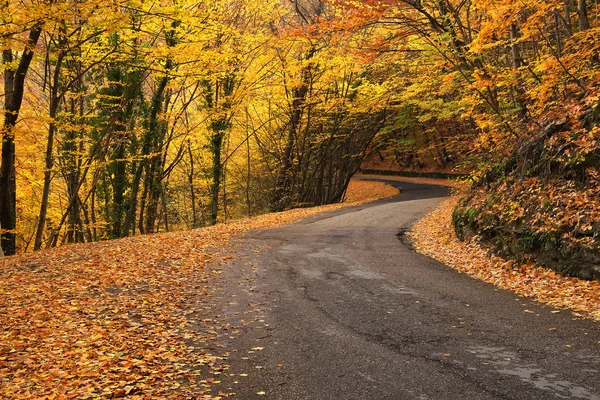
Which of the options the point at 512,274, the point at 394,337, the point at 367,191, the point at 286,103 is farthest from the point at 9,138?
the point at 367,191

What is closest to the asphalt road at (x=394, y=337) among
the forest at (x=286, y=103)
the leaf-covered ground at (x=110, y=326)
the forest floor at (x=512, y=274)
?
the forest floor at (x=512, y=274)

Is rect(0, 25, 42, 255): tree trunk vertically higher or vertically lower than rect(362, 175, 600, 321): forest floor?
higher

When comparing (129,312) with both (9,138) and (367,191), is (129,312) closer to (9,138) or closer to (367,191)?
(9,138)

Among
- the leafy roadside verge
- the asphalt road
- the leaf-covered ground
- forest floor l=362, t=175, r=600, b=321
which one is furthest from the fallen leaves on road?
the asphalt road

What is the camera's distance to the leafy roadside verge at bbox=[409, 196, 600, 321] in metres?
7.30

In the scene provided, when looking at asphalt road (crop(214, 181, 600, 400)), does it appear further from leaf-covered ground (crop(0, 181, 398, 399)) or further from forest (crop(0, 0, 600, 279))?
forest (crop(0, 0, 600, 279))

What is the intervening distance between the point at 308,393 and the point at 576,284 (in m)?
5.58

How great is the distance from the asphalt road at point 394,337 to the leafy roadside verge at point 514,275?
1.20ft

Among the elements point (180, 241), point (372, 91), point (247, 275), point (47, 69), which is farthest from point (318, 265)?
point (372, 91)

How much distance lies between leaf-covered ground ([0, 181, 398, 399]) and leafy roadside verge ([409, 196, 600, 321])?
5.18 meters

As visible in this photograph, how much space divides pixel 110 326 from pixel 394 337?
13.1 feet

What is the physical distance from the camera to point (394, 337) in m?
6.10

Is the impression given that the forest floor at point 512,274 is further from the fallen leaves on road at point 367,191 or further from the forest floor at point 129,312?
the fallen leaves on road at point 367,191

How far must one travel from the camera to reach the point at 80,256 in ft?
39.8
